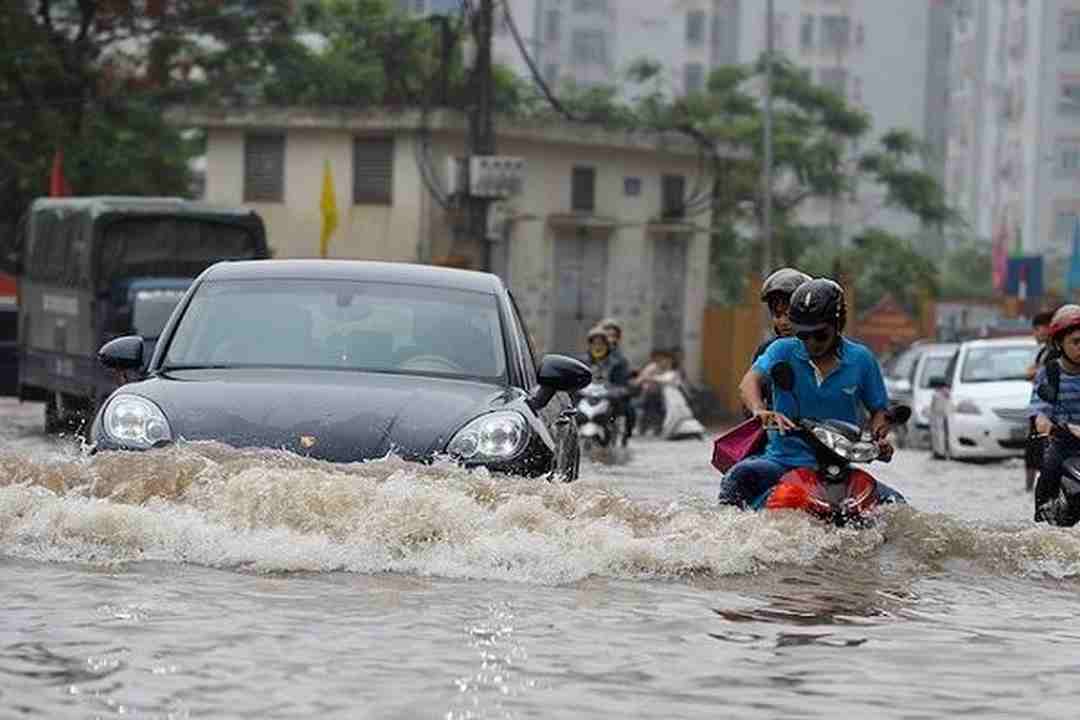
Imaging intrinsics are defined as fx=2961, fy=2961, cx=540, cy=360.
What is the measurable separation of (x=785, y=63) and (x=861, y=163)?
13.3 feet

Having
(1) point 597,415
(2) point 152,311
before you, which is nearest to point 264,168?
(1) point 597,415

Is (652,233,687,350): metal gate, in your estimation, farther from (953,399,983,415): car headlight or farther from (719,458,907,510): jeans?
(719,458,907,510): jeans

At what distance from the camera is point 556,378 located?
12656 millimetres

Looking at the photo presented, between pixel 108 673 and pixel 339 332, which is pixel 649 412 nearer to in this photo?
pixel 339 332

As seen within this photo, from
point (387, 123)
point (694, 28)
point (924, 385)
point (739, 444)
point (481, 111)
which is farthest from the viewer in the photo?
point (694, 28)

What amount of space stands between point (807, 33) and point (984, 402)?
10838 centimetres

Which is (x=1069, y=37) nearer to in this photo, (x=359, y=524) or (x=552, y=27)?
(x=552, y=27)

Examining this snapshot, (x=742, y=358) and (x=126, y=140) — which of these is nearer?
(x=126, y=140)

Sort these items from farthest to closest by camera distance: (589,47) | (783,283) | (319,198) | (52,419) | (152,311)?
1. (589,47)
2. (319,198)
3. (52,419)
4. (152,311)
5. (783,283)

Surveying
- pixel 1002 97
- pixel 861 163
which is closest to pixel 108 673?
pixel 861 163

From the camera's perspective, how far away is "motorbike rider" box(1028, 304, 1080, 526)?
14891 mm

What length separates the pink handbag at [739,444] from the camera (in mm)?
12859

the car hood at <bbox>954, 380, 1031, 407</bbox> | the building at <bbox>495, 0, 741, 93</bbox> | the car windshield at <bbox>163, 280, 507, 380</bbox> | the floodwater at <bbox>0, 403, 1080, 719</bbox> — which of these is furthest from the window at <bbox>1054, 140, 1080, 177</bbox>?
the car windshield at <bbox>163, 280, 507, 380</bbox>

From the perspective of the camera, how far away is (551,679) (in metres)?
8.29
